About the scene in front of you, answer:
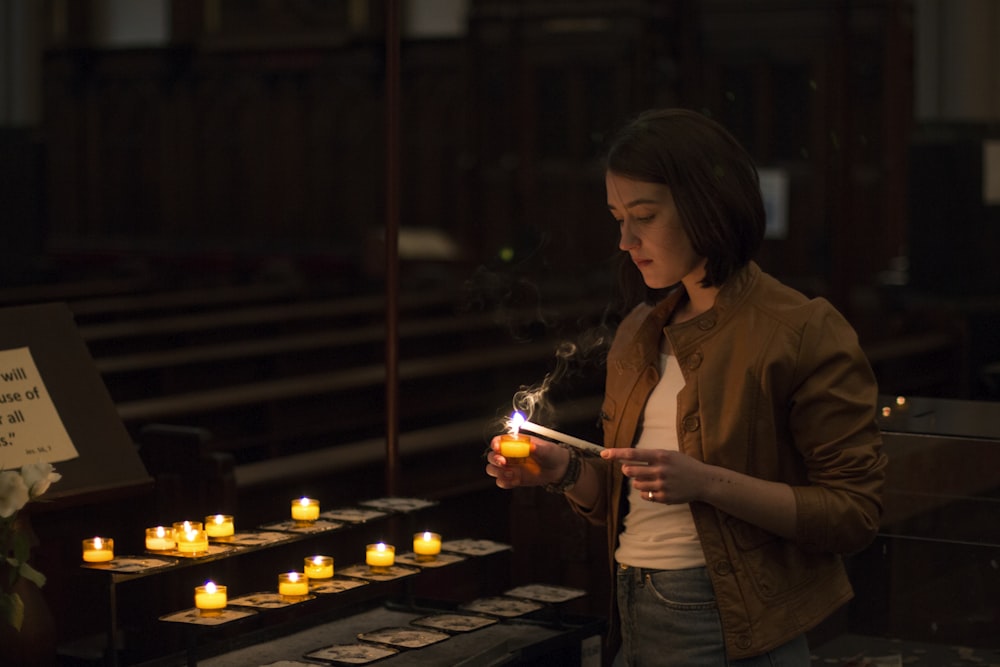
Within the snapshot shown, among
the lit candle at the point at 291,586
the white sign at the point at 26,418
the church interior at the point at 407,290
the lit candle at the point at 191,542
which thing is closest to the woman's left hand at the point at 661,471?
the church interior at the point at 407,290

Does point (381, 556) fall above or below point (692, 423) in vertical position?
below

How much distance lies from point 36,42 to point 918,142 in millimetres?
6909

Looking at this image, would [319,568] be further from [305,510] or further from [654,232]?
[654,232]

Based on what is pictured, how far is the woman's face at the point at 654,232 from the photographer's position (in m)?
2.16

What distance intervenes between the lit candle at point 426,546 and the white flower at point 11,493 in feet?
3.80

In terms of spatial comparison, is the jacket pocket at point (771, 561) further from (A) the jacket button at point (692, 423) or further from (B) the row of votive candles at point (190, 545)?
(B) the row of votive candles at point (190, 545)

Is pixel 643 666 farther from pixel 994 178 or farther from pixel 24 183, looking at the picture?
pixel 24 183

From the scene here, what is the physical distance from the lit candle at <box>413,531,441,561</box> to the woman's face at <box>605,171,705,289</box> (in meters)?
1.40

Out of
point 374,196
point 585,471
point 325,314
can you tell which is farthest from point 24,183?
point 585,471

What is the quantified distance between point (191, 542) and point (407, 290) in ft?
25.6

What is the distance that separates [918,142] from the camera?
9.72m

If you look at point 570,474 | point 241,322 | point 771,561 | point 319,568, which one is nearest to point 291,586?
point 319,568

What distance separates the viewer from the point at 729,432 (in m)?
2.16

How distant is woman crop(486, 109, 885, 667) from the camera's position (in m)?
2.13
